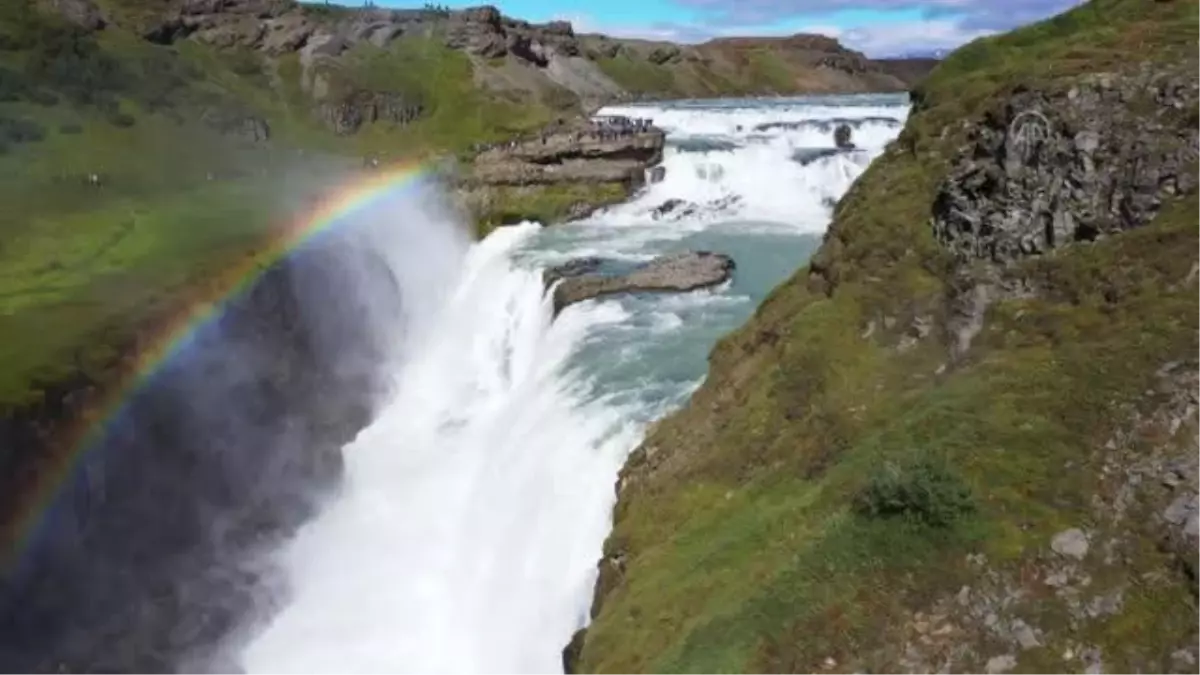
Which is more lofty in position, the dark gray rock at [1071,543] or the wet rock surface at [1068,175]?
the wet rock surface at [1068,175]

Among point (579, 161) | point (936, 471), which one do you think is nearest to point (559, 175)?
point (579, 161)

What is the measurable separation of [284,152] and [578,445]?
88914 mm

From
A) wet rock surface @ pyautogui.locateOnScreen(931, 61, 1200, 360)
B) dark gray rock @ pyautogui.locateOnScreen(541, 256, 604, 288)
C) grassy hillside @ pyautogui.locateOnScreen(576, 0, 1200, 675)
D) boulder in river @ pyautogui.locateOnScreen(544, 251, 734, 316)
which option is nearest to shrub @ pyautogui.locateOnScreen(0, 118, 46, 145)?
dark gray rock @ pyautogui.locateOnScreen(541, 256, 604, 288)

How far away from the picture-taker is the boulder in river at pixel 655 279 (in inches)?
1443

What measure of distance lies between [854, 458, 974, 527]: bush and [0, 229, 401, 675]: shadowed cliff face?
21510 millimetres

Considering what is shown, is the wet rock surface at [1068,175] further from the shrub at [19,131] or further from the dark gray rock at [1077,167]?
the shrub at [19,131]

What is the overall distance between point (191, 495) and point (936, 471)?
991 inches

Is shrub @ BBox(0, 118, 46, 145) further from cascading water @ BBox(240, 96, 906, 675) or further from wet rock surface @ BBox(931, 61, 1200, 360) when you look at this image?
wet rock surface @ BBox(931, 61, 1200, 360)

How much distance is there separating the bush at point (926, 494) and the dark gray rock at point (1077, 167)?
6.12m

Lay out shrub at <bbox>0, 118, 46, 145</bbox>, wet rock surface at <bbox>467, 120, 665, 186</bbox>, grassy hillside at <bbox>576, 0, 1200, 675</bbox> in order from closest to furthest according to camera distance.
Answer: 1. grassy hillside at <bbox>576, 0, 1200, 675</bbox>
2. wet rock surface at <bbox>467, 120, 665, 186</bbox>
3. shrub at <bbox>0, 118, 46, 145</bbox>

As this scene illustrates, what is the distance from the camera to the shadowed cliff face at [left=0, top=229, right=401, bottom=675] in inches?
1009

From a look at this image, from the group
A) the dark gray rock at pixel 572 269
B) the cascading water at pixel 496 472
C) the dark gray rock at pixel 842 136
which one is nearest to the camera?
the cascading water at pixel 496 472

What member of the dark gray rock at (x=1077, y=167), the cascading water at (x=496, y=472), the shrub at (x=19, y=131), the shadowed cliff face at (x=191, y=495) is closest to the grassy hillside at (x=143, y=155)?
the shrub at (x=19, y=131)

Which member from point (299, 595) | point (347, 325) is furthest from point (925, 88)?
point (347, 325)
